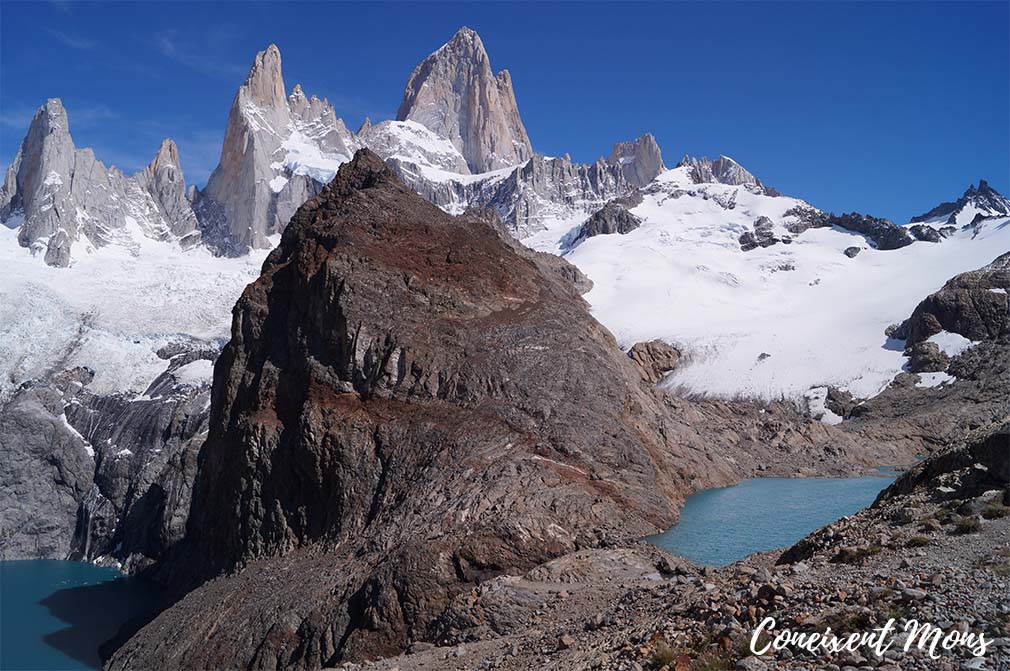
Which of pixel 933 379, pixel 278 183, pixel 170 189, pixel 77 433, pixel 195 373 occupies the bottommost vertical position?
pixel 77 433

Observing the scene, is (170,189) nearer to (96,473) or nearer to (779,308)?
(96,473)

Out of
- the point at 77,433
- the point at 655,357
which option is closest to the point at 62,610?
the point at 77,433

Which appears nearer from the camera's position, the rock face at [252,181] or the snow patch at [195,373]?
the snow patch at [195,373]

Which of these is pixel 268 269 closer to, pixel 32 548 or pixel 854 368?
pixel 32 548

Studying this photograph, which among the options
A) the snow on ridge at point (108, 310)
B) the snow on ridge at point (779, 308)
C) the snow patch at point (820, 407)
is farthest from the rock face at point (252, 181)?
the snow patch at point (820, 407)

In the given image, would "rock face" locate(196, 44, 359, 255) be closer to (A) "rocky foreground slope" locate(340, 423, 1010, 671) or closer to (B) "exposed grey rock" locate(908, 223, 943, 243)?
(B) "exposed grey rock" locate(908, 223, 943, 243)

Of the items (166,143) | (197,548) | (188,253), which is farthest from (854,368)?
(166,143)

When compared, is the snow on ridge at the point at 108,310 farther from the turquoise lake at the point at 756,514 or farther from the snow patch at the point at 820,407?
the snow patch at the point at 820,407
